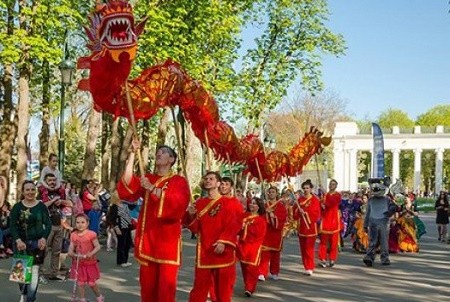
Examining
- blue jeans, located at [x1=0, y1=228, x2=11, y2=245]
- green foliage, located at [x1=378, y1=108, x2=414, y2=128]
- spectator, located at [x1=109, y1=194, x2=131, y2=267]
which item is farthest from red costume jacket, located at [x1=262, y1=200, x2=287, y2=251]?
green foliage, located at [x1=378, y1=108, x2=414, y2=128]

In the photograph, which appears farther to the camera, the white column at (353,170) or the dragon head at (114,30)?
the white column at (353,170)

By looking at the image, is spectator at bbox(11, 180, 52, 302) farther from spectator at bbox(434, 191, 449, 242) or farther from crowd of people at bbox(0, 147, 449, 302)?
spectator at bbox(434, 191, 449, 242)

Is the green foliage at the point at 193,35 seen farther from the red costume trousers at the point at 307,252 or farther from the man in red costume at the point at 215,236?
the man in red costume at the point at 215,236

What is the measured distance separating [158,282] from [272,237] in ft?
19.3

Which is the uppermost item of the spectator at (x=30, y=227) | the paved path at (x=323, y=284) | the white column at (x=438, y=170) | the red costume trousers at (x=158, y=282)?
the white column at (x=438, y=170)

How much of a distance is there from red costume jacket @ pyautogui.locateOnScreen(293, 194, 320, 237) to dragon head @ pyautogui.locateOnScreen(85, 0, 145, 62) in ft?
26.1

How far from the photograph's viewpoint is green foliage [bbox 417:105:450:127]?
10181 cm

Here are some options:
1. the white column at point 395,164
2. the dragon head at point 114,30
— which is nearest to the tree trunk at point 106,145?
the dragon head at point 114,30

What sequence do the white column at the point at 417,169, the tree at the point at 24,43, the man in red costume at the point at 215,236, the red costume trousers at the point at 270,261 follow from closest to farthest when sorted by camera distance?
the man in red costume at the point at 215,236
the red costume trousers at the point at 270,261
the tree at the point at 24,43
the white column at the point at 417,169

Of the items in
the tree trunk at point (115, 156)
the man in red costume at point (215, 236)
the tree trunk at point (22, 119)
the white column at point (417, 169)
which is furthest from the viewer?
the white column at point (417, 169)

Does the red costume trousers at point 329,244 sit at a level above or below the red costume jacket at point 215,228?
below

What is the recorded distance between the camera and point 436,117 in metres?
103

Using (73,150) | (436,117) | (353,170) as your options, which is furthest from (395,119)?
(73,150)

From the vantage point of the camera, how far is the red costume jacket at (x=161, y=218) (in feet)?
24.0
